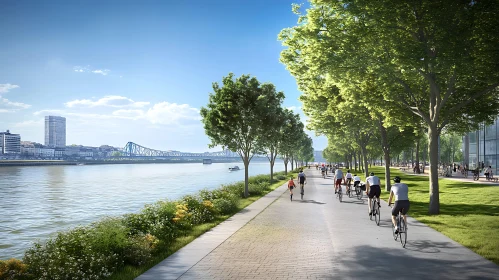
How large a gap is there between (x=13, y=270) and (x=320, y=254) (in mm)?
7115

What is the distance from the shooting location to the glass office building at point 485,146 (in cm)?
5100

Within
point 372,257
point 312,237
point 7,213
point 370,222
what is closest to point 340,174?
point 370,222

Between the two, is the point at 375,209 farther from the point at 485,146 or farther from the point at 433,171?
the point at 485,146

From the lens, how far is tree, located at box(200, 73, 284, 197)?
26.4 m

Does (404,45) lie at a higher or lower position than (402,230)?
higher

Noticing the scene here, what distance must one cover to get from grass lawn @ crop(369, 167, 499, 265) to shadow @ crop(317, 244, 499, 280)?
2.80 feet

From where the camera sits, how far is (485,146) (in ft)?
178

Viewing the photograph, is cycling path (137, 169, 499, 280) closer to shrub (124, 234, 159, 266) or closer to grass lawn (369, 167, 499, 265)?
grass lawn (369, 167, 499, 265)

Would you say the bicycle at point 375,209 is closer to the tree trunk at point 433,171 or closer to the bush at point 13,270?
the tree trunk at point 433,171

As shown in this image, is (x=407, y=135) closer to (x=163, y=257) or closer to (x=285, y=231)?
(x=285, y=231)

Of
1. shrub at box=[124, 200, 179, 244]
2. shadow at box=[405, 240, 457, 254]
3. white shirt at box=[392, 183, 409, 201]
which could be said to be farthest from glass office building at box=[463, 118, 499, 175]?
shrub at box=[124, 200, 179, 244]

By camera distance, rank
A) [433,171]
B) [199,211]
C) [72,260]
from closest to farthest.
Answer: [72,260]
[199,211]
[433,171]

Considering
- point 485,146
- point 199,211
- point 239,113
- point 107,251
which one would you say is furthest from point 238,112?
point 485,146

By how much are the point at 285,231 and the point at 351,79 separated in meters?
9.37
